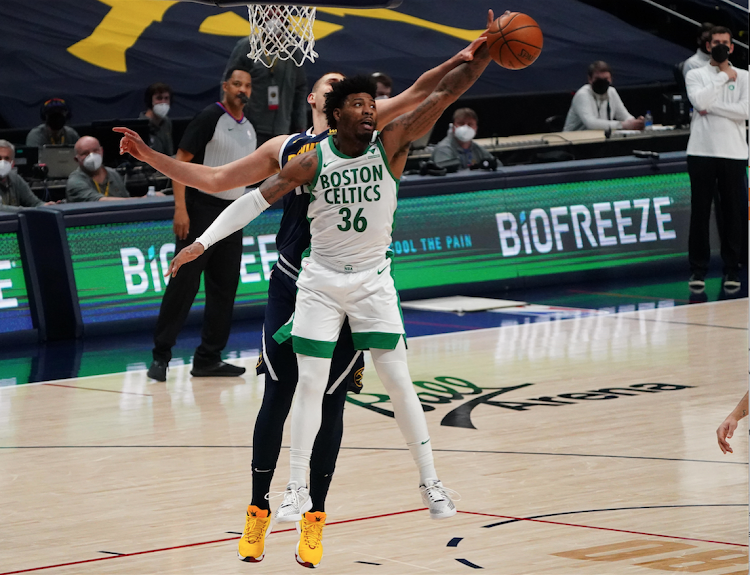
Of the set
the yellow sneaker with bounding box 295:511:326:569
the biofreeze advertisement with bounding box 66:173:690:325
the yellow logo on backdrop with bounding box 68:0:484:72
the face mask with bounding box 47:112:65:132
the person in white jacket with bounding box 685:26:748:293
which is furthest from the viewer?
the yellow logo on backdrop with bounding box 68:0:484:72

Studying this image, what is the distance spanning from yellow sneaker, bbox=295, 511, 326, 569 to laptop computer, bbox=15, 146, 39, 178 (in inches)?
387

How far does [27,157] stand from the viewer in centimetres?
1416

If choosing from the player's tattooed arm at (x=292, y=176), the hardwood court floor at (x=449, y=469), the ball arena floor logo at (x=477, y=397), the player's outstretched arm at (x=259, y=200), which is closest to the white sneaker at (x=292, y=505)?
the hardwood court floor at (x=449, y=469)

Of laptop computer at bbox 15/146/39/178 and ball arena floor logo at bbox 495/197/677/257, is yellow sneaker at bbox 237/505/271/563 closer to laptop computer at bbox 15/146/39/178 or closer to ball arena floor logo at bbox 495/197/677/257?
ball arena floor logo at bbox 495/197/677/257

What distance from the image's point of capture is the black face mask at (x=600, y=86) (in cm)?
1516

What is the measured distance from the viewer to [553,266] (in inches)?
512

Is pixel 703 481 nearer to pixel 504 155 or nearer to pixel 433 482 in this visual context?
Result: pixel 433 482

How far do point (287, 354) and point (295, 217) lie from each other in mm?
603

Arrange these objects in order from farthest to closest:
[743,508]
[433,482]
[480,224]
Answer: [480,224] < [743,508] < [433,482]

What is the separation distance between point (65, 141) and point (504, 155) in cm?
532

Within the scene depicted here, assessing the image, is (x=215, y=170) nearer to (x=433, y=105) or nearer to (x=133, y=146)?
(x=133, y=146)

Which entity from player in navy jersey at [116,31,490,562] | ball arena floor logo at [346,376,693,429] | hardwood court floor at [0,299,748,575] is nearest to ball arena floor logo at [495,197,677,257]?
hardwood court floor at [0,299,748,575]

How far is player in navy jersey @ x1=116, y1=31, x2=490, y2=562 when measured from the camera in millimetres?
5066

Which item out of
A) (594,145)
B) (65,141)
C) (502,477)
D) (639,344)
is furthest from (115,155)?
(502,477)
